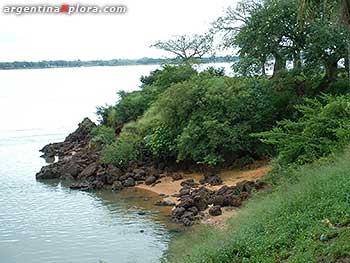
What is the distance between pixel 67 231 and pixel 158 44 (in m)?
24.4

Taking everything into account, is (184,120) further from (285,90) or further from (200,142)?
(285,90)

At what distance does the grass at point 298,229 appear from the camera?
8.52 metres

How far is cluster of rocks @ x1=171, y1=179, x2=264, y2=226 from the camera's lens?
1920 cm

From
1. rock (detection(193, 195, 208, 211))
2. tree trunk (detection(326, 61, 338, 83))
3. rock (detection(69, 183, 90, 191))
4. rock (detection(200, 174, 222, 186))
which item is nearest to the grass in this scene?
rock (detection(193, 195, 208, 211))

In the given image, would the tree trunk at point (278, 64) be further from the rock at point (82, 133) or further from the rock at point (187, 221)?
the rock at point (82, 133)

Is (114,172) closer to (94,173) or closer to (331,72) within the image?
(94,173)

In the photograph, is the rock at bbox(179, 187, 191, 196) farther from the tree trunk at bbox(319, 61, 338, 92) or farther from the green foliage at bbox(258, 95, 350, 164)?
the tree trunk at bbox(319, 61, 338, 92)

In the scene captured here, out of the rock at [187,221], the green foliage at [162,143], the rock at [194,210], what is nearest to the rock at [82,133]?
the green foliage at [162,143]

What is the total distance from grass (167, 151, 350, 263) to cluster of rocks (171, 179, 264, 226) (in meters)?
6.74

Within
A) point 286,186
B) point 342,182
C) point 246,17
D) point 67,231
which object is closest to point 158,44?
point 246,17

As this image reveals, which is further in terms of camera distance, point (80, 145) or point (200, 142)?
point (80, 145)

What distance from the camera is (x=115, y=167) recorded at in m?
27.5

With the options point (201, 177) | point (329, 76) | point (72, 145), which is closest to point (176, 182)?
point (201, 177)

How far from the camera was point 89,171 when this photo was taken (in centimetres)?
2831
